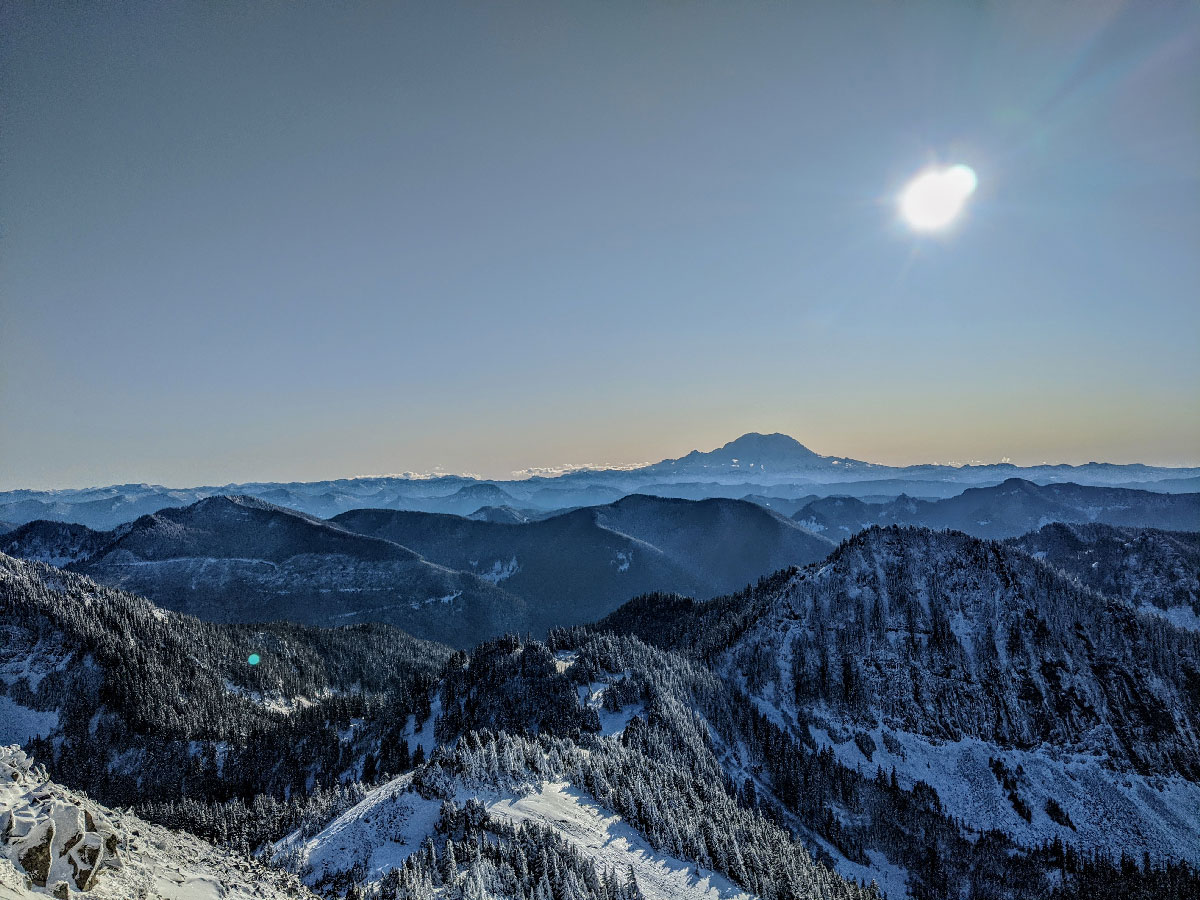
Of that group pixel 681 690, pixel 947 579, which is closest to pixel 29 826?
pixel 681 690

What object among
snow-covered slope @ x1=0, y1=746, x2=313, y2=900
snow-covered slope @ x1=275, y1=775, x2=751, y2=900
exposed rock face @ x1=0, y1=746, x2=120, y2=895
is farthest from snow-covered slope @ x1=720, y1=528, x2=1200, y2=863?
exposed rock face @ x1=0, y1=746, x2=120, y2=895

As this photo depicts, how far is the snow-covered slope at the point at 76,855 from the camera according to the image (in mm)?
24953

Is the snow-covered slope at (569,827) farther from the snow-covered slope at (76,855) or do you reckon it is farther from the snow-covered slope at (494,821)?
the snow-covered slope at (76,855)

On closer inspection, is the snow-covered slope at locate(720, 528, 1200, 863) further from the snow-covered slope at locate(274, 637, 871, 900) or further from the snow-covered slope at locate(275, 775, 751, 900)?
the snow-covered slope at locate(275, 775, 751, 900)

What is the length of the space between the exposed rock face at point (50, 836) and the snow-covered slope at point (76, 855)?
0.03 metres

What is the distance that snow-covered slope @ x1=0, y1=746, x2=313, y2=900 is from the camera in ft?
81.9

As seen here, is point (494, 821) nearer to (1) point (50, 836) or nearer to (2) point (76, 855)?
(2) point (76, 855)

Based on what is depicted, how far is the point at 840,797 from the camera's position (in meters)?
148

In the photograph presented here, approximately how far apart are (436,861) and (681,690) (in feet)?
373

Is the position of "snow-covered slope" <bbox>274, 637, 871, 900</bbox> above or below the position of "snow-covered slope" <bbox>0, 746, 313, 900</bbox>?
below

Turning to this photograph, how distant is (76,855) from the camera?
86.8 ft

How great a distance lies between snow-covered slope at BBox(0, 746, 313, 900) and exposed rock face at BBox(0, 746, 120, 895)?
0.11 ft

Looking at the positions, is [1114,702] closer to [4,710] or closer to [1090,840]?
[1090,840]

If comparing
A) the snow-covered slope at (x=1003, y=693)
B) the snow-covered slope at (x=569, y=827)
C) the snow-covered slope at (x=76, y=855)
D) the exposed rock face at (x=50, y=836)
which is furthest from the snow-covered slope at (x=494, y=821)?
the snow-covered slope at (x=1003, y=693)
